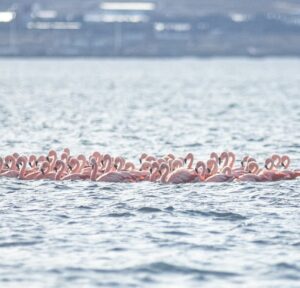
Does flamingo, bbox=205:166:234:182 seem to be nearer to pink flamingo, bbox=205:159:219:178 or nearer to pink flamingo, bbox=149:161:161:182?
pink flamingo, bbox=205:159:219:178

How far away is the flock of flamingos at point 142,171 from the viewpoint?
41.5m

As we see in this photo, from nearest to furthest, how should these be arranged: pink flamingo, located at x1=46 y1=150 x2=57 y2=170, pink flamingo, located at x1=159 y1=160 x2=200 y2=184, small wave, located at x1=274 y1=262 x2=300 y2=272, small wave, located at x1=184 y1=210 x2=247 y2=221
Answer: small wave, located at x1=274 y1=262 x2=300 y2=272, small wave, located at x1=184 y1=210 x2=247 y2=221, pink flamingo, located at x1=159 y1=160 x2=200 y2=184, pink flamingo, located at x1=46 y1=150 x2=57 y2=170

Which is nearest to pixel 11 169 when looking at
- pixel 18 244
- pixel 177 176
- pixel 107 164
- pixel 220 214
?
pixel 107 164

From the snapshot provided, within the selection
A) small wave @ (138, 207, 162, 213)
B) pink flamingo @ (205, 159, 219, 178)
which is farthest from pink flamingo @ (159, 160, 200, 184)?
small wave @ (138, 207, 162, 213)

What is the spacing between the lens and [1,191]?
39844 mm

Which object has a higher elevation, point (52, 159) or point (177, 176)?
point (52, 159)

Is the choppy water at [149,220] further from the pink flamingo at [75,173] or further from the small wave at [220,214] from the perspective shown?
the pink flamingo at [75,173]

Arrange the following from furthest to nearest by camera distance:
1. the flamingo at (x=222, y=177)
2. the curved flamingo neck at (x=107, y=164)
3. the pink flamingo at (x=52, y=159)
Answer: the pink flamingo at (x=52, y=159)
the curved flamingo neck at (x=107, y=164)
the flamingo at (x=222, y=177)

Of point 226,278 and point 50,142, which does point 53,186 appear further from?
point 50,142

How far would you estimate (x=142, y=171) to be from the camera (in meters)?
42.1

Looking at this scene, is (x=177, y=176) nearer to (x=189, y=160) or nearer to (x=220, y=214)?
(x=189, y=160)

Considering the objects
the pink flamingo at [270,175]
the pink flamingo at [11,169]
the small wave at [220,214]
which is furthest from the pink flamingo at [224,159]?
the small wave at [220,214]

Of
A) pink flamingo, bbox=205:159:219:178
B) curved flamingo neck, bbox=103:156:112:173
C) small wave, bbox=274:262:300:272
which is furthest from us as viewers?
curved flamingo neck, bbox=103:156:112:173

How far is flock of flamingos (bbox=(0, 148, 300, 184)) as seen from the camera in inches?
1635
